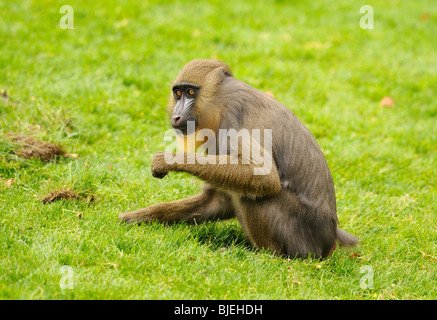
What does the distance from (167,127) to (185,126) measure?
2661 mm

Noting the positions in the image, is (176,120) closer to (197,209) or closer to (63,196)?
(197,209)

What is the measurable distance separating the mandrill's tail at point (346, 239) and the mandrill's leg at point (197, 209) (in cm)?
111

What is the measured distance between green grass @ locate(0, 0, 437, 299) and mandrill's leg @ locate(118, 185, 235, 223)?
17 cm

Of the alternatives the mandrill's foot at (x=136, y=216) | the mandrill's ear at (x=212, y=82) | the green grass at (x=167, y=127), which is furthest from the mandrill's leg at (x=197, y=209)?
the mandrill's ear at (x=212, y=82)

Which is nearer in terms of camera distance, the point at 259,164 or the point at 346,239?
the point at 259,164

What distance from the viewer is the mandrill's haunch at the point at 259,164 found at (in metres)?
4.97

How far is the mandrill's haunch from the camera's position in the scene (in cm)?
497

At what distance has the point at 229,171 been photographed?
4922 millimetres

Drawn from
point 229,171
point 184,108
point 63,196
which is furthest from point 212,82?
point 63,196

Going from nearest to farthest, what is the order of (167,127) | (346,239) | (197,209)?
(346,239)
(197,209)
(167,127)

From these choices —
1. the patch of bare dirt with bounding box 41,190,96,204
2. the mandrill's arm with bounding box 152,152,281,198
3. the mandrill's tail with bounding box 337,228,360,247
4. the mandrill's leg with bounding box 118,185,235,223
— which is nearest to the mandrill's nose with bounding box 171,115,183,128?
the mandrill's arm with bounding box 152,152,281,198

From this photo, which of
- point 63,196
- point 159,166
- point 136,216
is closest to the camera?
point 159,166

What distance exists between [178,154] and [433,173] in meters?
4.21
